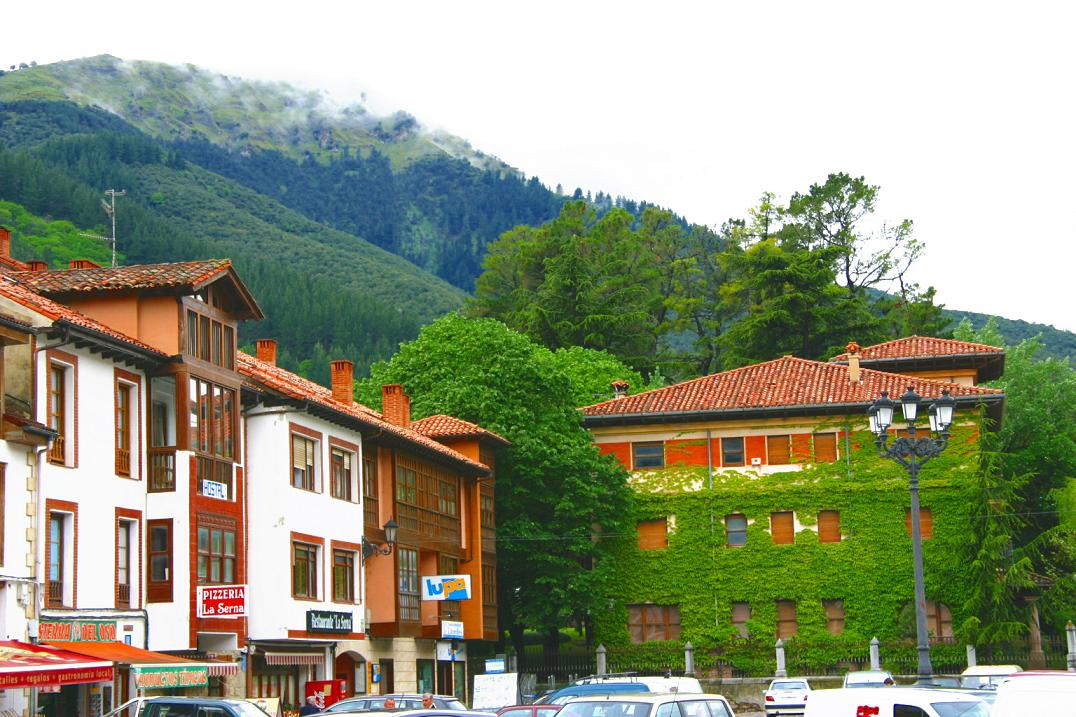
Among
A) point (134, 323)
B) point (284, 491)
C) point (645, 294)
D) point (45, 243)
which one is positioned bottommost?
point (284, 491)

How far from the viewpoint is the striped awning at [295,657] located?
37.8 meters

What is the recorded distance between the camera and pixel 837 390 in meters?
59.1

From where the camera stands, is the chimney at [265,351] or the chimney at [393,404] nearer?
the chimney at [265,351]

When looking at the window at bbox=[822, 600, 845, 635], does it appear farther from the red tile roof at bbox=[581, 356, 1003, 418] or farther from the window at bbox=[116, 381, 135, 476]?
the window at bbox=[116, 381, 135, 476]

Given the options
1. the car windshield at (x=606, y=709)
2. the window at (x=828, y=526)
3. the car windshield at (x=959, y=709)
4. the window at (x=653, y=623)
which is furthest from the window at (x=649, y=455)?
the car windshield at (x=959, y=709)

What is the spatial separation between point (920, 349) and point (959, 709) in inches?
1968

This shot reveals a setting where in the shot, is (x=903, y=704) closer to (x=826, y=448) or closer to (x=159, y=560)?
(x=159, y=560)

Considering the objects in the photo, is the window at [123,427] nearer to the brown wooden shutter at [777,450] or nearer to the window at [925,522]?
the brown wooden shutter at [777,450]

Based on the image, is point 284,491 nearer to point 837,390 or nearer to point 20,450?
point 20,450

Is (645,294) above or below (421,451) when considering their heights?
above

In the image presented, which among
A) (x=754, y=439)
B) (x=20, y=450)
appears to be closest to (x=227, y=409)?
(x=20, y=450)

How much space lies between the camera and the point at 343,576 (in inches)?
1682

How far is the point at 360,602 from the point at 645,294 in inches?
1908

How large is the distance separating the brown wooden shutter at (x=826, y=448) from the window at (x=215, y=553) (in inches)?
1123
